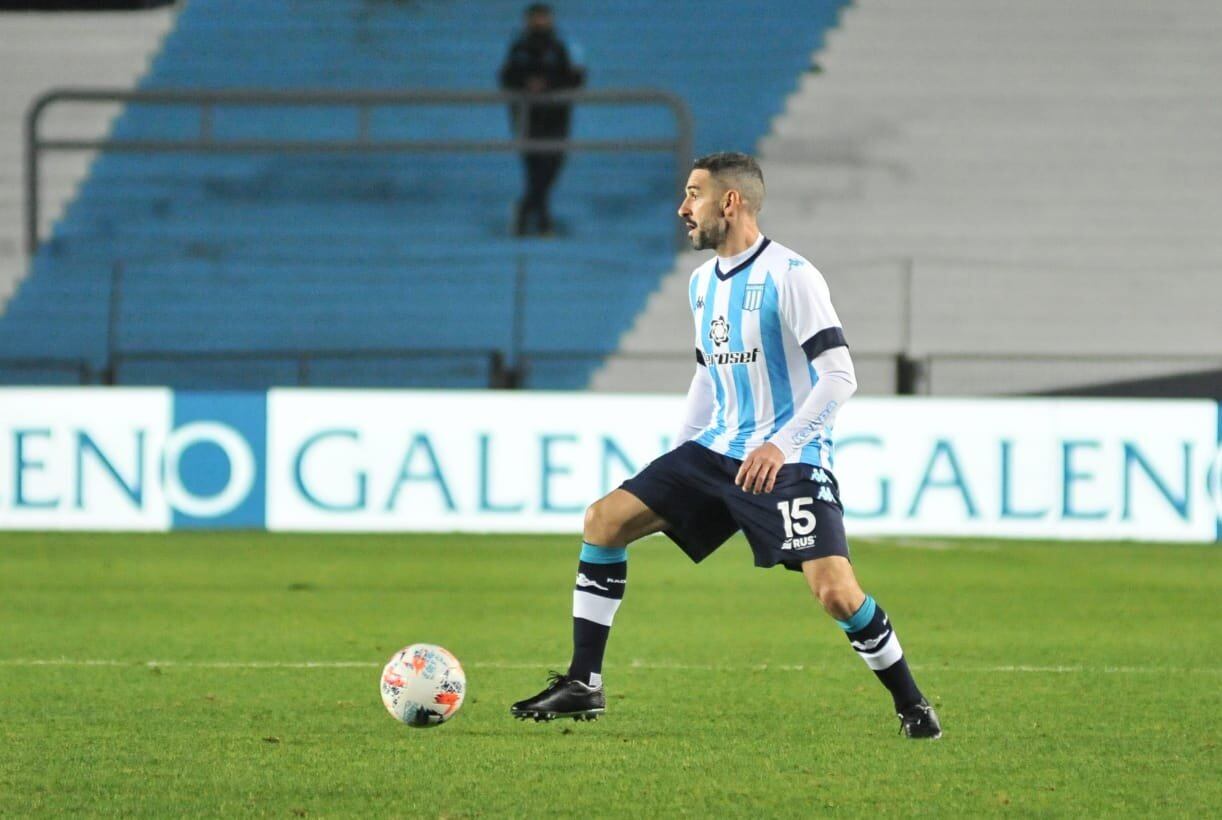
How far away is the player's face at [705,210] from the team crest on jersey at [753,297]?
205 millimetres

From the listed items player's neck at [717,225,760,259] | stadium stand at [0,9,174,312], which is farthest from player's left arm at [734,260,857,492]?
stadium stand at [0,9,174,312]

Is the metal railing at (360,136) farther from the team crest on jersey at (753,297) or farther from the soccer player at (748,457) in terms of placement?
the team crest on jersey at (753,297)

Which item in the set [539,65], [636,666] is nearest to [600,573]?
[636,666]

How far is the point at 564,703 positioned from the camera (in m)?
6.41

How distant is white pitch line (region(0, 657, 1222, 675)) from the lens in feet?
25.6

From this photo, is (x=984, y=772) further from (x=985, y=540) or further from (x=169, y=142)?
(x=169, y=142)

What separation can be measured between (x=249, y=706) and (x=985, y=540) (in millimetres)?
8341

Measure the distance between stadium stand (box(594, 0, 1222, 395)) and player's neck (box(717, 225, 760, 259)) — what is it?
10.8m

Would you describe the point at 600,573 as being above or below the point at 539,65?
below

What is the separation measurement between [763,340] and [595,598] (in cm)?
98

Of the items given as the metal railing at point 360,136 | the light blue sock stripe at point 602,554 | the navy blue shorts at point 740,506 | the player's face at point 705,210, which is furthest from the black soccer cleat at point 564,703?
the metal railing at point 360,136

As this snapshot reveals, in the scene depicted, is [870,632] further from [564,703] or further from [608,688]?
[608,688]

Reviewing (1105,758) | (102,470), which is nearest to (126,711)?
(1105,758)

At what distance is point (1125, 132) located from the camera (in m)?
20.4
